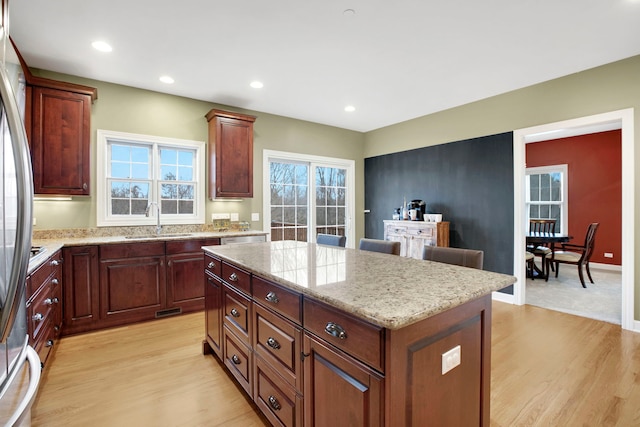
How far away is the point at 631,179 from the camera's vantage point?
3.04 meters

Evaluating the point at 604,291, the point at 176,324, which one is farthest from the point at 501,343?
the point at 176,324

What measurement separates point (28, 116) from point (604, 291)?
736cm

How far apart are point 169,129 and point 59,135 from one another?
3.79ft

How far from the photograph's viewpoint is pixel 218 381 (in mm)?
2201

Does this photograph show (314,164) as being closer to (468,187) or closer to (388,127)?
(388,127)

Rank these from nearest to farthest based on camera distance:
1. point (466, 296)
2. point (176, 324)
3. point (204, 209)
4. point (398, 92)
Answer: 1. point (466, 296)
2. point (176, 324)
3. point (398, 92)
4. point (204, 209)

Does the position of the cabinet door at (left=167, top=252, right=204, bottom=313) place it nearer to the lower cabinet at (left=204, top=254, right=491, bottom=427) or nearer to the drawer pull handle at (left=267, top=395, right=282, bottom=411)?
the lower cabinet at (left=204, top=254, right=491, bottom=427)

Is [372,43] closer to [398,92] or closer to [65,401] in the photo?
[398,92]

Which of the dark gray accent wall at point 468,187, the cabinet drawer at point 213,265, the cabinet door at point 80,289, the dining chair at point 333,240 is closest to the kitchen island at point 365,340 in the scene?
the cabinet drawer at point 213,265

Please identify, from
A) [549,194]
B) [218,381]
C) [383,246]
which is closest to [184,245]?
[218,381]

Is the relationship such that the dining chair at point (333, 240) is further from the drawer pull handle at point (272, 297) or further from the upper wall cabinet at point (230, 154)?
the upper wall cabinet at point (230, 154)

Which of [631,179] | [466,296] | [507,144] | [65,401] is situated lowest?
[65,401]

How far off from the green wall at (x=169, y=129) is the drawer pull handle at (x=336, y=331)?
139 inches

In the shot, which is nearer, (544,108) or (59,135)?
(59,135)
